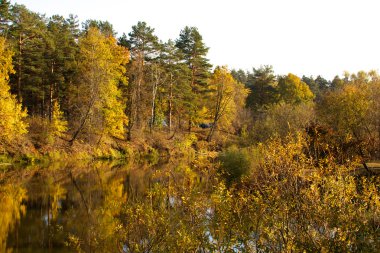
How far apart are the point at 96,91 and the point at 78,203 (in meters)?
21.7

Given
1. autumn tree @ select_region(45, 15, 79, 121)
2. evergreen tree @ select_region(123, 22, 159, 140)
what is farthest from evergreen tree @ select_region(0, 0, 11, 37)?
evergreen tree @ select_region(123, 22, 159, 140)

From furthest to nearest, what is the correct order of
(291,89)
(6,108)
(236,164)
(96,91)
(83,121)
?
(291,89) < (83,121) < (96,91) < (6,108) < (236,164)

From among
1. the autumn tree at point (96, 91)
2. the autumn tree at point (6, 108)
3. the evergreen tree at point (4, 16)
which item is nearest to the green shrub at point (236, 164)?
the autumn tree at point (6, 108)

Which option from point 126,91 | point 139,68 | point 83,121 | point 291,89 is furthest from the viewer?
point 291,89

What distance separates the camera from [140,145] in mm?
47375

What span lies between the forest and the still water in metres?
0.09

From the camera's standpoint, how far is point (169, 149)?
48.5m

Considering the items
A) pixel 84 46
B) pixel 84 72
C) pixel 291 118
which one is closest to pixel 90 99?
pixel 84 72

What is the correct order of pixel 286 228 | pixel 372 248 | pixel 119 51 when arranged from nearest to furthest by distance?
pixel 372 248
pixel 286 228
pixel 119 51

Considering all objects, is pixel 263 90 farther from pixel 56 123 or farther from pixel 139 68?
pixel 56 123

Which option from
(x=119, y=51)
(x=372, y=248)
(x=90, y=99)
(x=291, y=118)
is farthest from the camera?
(x=119, y=51)

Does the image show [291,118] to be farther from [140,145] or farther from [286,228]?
[286,228]

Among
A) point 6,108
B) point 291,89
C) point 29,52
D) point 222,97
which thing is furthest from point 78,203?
point 291,89

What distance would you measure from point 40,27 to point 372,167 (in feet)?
117
